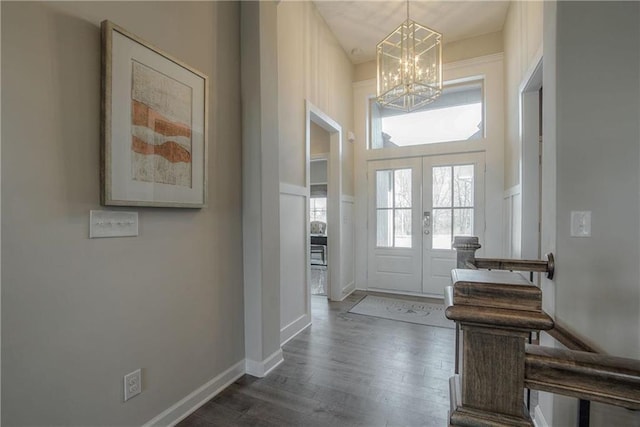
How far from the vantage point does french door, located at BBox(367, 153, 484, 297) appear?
4.08 metres

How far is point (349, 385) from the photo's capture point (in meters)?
2.11

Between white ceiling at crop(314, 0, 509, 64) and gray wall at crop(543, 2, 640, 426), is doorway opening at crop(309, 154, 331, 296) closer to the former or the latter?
white ceiling at crop(314, 0, 509, 64)

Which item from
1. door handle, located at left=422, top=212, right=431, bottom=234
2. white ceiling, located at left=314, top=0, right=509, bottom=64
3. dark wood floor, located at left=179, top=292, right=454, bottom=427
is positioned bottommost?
dark wood floor, located at left=179, top=292, right=454, bottom=427

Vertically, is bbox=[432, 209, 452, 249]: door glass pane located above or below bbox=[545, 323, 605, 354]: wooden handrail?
above

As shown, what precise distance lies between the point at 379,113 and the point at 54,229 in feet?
14.2

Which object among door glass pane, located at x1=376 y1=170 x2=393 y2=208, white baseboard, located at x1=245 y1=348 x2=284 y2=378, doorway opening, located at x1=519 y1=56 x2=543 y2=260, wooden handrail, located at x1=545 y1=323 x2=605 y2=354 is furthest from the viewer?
door glass pane, located at x1=376 y1=170 x2=393 y2=208

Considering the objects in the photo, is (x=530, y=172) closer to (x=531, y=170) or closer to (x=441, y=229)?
(x=531, y=170)

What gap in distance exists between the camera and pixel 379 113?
470 cm

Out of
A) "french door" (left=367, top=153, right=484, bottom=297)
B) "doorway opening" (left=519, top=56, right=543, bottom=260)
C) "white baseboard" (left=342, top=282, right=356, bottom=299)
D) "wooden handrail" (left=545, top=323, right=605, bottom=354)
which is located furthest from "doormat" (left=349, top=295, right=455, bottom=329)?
"wooden handrail" (left=545, top=323, right=605, bottom=354)

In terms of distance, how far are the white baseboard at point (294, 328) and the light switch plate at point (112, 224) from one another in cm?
174

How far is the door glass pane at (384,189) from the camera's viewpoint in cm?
453

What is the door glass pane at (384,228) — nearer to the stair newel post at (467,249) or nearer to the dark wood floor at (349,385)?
the dark wood floor at (349,385)

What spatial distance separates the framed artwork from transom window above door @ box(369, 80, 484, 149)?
10.6ft

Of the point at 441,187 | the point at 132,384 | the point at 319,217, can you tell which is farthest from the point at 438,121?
the point at 132,384
